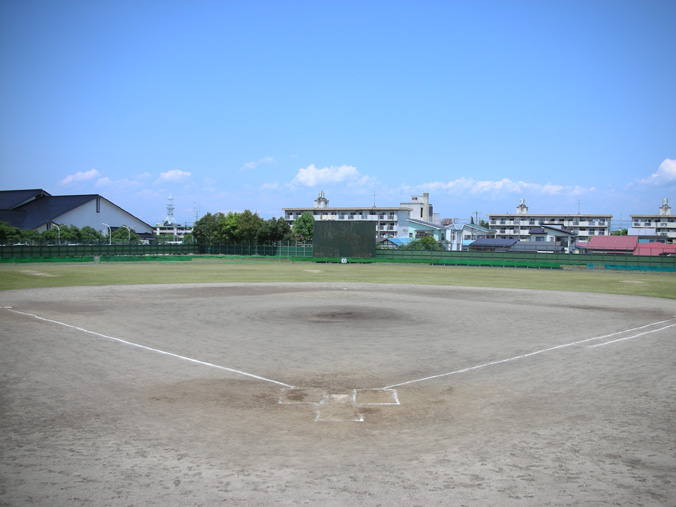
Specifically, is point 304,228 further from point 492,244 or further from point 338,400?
point 338,400

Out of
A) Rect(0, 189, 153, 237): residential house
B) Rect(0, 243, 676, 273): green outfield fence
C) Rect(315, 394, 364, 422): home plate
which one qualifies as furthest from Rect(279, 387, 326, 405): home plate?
Rect(0, 189, 153, 237): residential house

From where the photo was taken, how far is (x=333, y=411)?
10.5 metres

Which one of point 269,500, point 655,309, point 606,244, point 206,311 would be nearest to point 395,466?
point 269,500

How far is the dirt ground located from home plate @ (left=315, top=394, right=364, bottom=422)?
6 cm

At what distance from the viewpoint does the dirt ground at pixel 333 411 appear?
710cm

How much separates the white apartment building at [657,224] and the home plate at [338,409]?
128445 mm

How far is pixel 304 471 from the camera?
24.8 feet

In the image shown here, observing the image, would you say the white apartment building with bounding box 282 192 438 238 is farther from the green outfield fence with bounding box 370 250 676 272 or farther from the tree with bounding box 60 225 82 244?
the tree with bounding box 60 225 82 244

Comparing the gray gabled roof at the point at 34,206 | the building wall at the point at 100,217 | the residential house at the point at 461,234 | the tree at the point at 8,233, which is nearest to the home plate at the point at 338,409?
the tree at the point at 8,233

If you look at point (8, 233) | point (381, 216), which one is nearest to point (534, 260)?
point (381, 216)

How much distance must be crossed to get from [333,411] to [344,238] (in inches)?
2420

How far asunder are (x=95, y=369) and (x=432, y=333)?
445 inches

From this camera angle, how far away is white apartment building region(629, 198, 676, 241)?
12088cm

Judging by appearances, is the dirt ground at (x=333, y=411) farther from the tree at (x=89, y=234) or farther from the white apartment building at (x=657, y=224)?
the white apartment building at (x=657, y=224)
